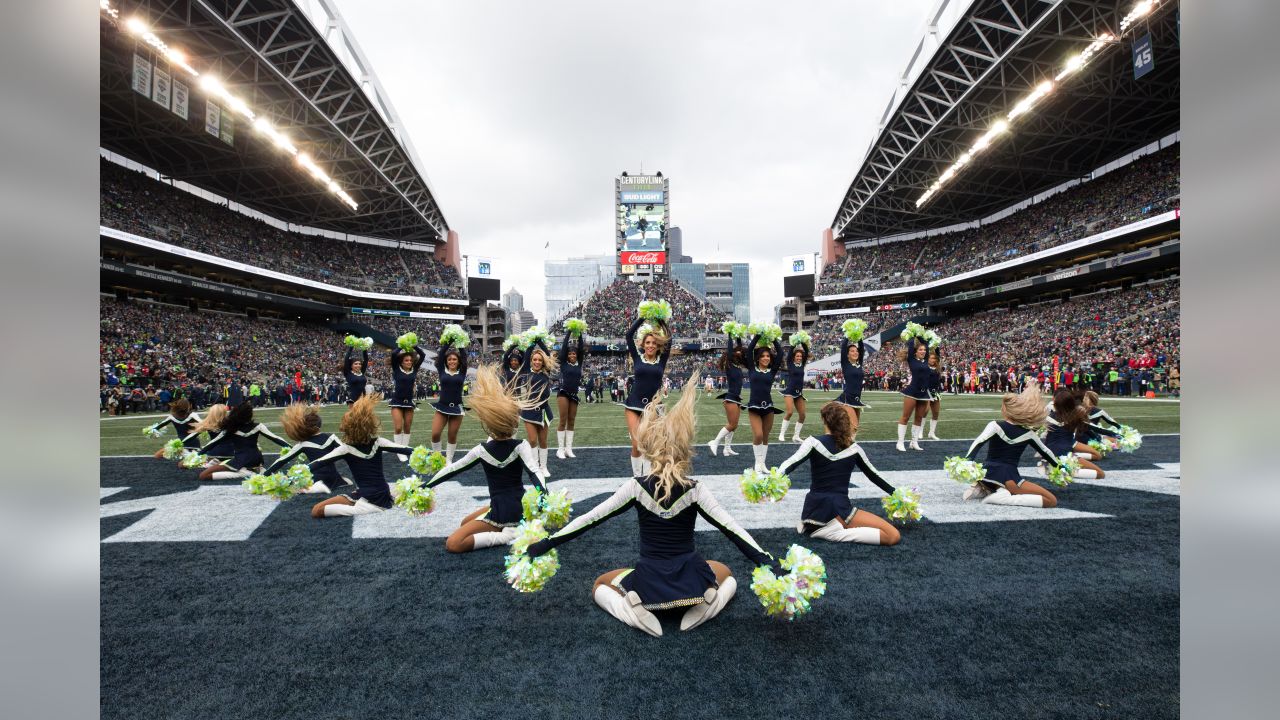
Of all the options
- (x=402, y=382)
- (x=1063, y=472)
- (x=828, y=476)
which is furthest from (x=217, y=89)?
(x=1063, y=472)

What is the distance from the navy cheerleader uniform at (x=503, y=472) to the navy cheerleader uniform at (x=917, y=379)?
7391 mm

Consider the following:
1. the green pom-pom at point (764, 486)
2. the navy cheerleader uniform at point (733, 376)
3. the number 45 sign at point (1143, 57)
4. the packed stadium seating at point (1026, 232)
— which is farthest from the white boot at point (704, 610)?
the packed stadium seating at point (1026, 232)

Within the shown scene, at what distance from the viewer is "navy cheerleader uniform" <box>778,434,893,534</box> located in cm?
438

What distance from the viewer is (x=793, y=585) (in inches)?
113

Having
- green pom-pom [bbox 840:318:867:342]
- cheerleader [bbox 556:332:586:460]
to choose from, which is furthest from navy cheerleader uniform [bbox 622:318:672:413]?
green pom-pom [bbox 840:318:867:342]

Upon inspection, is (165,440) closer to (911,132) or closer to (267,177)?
(267,177)

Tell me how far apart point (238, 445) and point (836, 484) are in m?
7.61

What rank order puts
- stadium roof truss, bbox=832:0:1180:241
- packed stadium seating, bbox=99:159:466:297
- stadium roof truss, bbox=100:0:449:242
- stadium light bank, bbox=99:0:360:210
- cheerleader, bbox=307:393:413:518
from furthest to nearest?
packed stadium seating, bbox=99:159:466:297, stadium roof truss, bbox=832:0:1180:241, stadium roof truss, bbox=100:0:449:242, stadium light bank, bbox=99:0:360:210, cheerleader, bbox=307:393:413:518

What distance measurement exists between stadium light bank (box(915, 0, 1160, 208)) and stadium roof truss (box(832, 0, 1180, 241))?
0.32 metres

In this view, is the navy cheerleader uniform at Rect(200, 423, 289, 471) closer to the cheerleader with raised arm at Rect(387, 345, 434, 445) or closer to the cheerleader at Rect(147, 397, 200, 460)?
the cheerleader at Rect(147, 397, 200, 460)

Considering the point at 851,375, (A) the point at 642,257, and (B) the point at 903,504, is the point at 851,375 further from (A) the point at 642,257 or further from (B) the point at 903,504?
(A) the point at 642,257

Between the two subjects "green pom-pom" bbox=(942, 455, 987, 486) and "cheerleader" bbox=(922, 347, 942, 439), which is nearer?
"green pom-pom" bbox=(942, 455, 987, 486)

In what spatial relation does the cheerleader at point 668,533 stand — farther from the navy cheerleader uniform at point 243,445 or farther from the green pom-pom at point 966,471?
the navy cheerleader uniform at point 243,445
